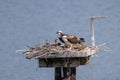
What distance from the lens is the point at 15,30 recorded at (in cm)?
4212

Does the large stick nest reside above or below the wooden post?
above

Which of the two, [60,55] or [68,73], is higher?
[60,55]

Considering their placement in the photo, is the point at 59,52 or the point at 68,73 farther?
the point at 68,73

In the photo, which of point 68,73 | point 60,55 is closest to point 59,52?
point 60,55

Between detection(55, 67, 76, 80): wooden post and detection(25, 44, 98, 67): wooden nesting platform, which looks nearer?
detection(25, 44, 98, 67): wooden nesting platform

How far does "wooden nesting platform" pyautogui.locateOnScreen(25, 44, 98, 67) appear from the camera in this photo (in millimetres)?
17016

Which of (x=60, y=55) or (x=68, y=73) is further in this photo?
(x=68, y=73)

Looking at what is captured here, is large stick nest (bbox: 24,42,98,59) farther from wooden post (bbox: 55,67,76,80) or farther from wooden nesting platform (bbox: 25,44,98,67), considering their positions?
wooden post (bbox: 55,67,76,80)

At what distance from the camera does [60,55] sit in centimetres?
1703

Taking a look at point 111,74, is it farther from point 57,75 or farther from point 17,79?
point 57,75

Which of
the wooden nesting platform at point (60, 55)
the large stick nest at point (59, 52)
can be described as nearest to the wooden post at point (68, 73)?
the wooden nesting platform at point (60, 55)

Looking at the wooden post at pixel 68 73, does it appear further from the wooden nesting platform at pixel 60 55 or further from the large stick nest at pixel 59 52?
the large stick nest at pixel 59 52

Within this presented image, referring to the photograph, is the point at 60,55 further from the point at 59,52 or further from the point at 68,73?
the point at 68,73

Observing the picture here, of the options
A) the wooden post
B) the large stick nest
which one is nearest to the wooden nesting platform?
the large stick nest
